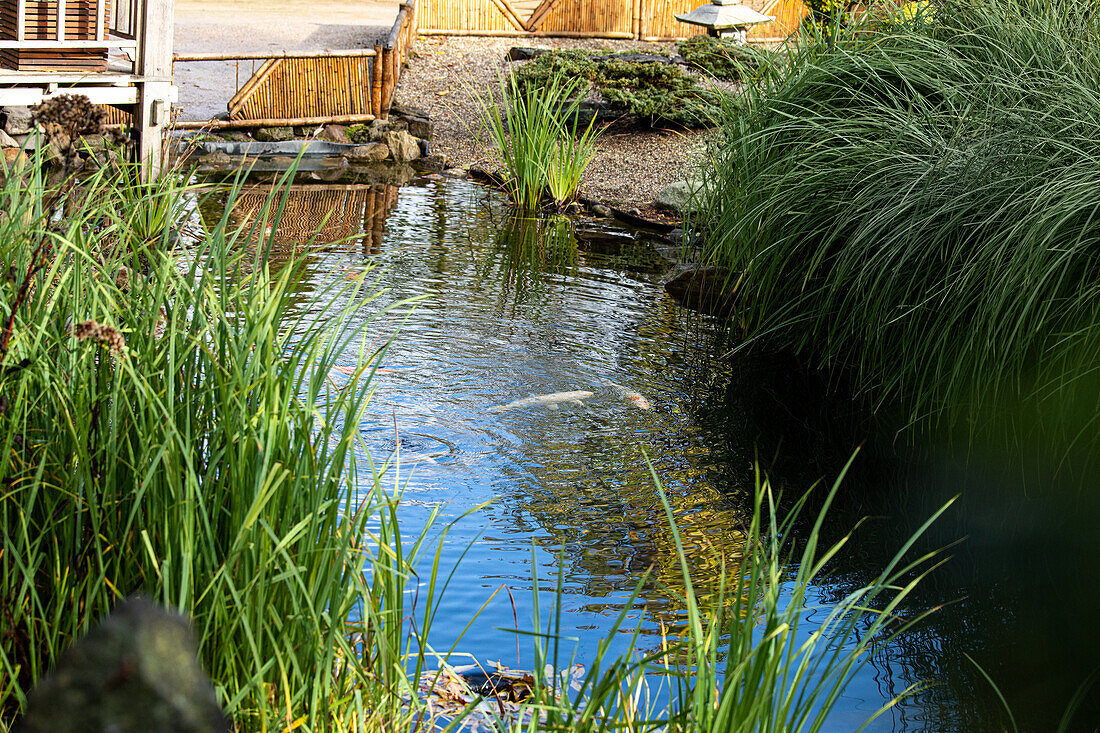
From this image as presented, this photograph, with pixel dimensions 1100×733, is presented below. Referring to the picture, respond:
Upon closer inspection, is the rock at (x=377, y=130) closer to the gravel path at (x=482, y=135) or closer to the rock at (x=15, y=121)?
the gravel path at (x=482, y=135)

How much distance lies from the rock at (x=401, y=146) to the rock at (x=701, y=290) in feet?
14.3

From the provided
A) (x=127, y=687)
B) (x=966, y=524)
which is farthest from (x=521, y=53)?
(x=127, y=687)

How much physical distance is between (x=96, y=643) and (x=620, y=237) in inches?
282

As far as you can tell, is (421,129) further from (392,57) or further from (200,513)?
(200,513)

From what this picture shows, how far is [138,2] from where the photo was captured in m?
6.51

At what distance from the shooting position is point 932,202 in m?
4.03

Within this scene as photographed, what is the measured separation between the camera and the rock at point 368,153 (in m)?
10.1

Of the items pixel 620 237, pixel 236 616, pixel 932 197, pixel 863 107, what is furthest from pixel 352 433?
pixel 620 237

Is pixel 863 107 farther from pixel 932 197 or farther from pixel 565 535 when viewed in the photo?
pixel 565 535

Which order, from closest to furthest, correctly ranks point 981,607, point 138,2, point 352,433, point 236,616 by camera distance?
point 236,616 < point 352,433 < point 981,607 < point 138,2

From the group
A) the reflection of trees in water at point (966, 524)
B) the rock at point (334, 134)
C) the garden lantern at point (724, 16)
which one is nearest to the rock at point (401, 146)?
the rock at point (334, 134)

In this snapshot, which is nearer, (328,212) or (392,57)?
(328,212)

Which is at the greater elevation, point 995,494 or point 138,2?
point 138,2

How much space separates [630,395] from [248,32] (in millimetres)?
13143
